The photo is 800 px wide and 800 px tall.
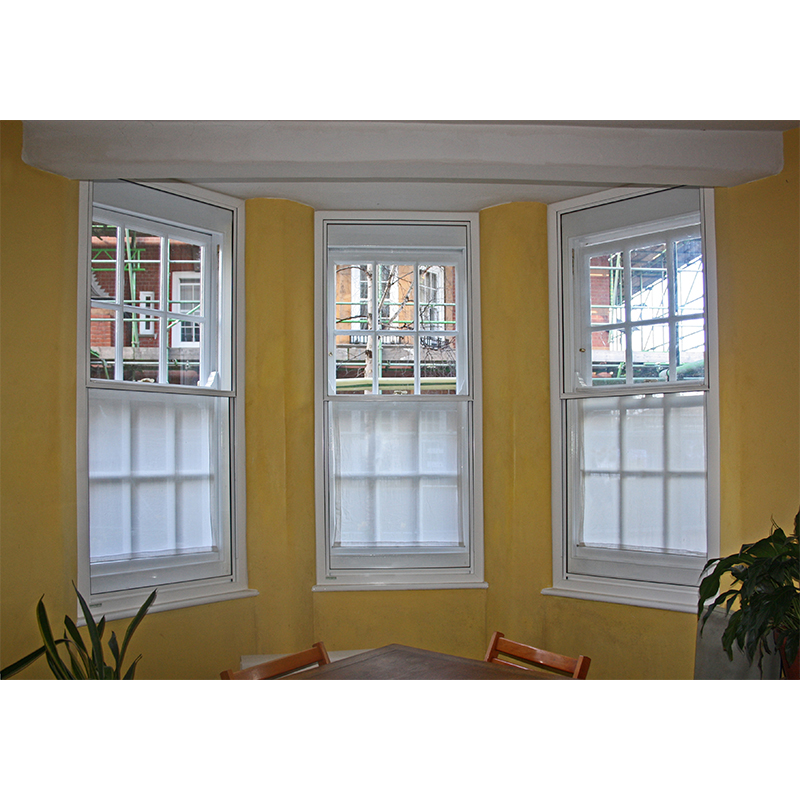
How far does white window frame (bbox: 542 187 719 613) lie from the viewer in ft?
12.2

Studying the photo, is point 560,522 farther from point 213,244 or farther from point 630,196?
point 213,244

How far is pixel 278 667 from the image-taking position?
2.82 meters

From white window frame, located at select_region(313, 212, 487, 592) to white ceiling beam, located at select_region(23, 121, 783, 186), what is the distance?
1.00m

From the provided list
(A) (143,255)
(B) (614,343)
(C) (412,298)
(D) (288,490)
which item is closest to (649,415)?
(B) (614,343)

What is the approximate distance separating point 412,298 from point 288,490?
1539 millimetres

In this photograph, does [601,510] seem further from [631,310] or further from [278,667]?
[278,667]

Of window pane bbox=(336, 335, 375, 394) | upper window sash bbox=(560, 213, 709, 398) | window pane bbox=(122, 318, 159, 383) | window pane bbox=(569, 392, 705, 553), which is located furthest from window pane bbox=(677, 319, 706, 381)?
window pane bbox=(122, 318, 159, 383)

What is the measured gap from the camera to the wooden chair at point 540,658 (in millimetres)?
2809

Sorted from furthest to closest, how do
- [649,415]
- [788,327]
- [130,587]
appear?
[649,415] < [130,587] < [788,327]

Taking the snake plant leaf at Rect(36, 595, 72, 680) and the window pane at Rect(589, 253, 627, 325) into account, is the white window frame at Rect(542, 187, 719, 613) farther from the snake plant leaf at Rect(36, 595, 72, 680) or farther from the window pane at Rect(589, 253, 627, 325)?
the snake plant leaf at Rect(36, 595, 72, 680)

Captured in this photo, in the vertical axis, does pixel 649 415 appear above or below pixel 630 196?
below

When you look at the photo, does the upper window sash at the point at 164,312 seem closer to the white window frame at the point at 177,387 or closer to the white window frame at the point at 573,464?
the white window frame at the point at 177,387

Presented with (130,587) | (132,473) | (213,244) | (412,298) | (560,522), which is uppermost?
(213,244)

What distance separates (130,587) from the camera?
12.2 ft
